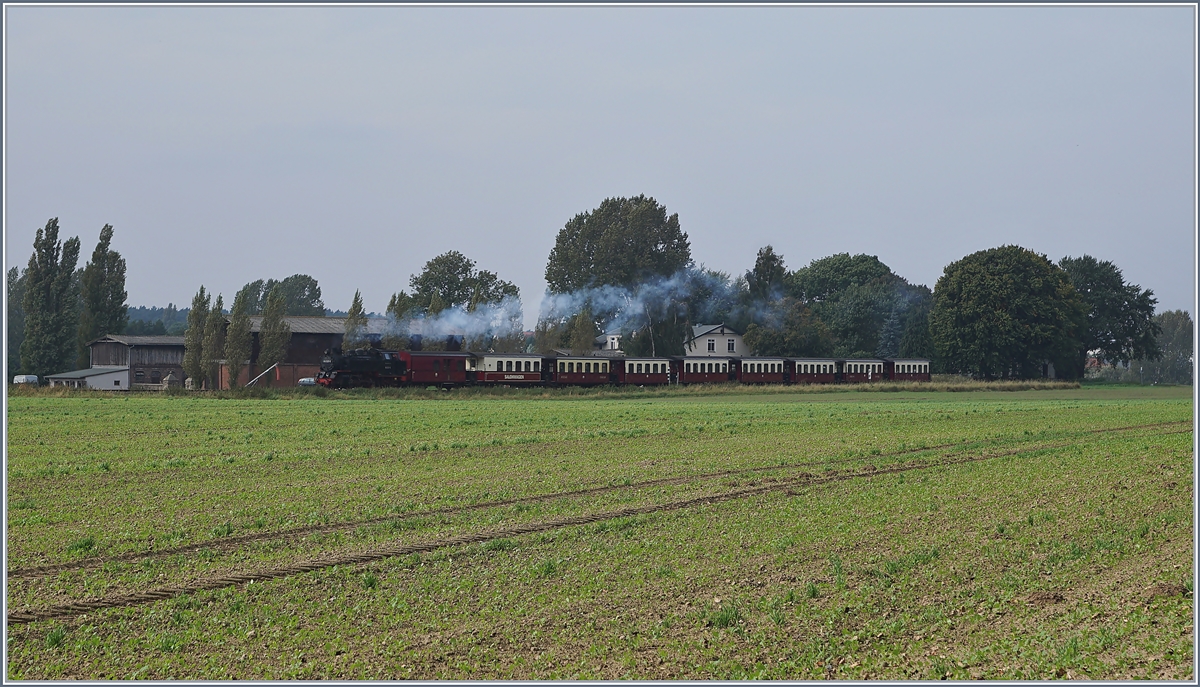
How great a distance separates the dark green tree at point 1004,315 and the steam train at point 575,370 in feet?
22.7

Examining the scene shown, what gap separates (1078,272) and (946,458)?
9854 centimetres

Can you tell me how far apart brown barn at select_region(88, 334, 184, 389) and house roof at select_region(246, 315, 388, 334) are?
8.19 m

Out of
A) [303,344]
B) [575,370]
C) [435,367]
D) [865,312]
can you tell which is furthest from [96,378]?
[865,312]

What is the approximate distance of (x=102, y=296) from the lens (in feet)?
299

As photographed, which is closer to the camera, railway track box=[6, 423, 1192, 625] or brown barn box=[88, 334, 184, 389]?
railway track box=[6, 423, 1192, 625]

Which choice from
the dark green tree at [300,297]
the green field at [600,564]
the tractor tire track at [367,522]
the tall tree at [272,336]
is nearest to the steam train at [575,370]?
the tall tree at [272,336]

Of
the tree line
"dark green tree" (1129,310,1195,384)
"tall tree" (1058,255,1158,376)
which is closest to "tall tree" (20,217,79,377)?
the tree line

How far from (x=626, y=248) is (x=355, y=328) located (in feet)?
123

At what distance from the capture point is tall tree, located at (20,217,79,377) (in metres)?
84.2

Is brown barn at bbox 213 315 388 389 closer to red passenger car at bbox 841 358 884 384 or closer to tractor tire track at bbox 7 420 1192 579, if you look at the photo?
red passenger car at bbox 841 358 884 384

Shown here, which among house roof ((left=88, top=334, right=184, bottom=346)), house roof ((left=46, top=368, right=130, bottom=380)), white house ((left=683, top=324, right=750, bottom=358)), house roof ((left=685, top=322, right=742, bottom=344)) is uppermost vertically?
house roof ((left=685, top=322, right=742, bottom=344))

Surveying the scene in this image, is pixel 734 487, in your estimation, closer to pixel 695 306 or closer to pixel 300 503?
pixel 300 503

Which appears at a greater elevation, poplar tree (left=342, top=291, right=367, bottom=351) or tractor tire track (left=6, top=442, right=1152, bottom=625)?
poplar tree (left=342, top=291, right=367, bottom=351)

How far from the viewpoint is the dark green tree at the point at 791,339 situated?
98250mm
